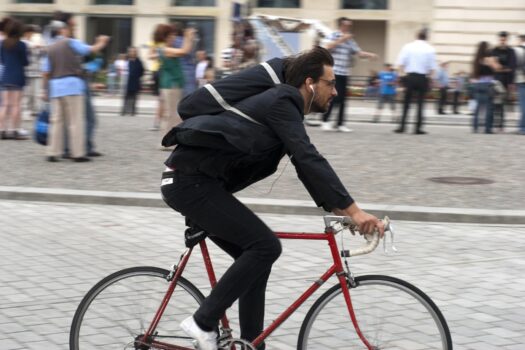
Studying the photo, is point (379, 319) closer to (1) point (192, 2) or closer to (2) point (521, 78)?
(2) point (521, 78)

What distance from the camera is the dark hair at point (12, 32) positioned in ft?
46.7

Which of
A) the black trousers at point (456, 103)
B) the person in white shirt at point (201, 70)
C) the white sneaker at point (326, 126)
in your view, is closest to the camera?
the white sneaker at point (326, 126)

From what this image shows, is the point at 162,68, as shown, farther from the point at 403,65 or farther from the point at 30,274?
the point at 30,274

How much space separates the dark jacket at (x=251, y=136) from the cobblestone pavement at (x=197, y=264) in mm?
825

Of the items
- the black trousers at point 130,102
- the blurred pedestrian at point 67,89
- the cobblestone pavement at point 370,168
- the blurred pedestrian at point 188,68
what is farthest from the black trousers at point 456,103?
the blurred pedestrian at point 67,89

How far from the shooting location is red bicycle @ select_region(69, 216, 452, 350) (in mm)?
4211

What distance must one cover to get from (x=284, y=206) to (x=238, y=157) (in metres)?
5.19

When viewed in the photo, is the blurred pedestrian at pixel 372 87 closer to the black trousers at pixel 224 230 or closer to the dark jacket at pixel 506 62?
the dark jacket at pixel 506 62

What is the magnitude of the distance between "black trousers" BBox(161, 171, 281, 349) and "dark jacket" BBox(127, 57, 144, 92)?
17.8m

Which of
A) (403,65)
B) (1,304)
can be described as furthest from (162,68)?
(1,304)

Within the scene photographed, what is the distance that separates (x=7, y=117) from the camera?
587 inches

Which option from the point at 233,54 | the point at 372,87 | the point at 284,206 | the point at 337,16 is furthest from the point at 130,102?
the point at 337,16

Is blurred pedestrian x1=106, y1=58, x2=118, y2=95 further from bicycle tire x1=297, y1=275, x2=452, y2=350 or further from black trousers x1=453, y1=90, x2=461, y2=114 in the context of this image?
bicycle tire x1=297, y1=275, x2=452, y2=350

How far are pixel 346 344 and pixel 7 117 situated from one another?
11.4 meters
